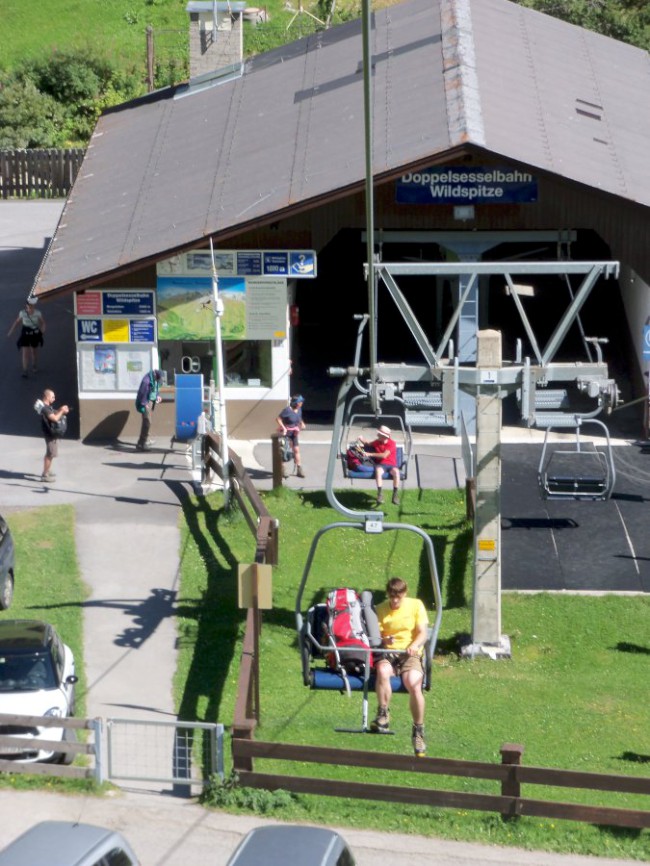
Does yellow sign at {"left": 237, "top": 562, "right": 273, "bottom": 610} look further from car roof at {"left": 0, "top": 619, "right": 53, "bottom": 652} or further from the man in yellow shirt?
car roof at {"left": 0, "top": 619, "right": 53, "bottom": 652}

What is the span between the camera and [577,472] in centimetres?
2350

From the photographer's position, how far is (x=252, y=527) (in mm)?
21391

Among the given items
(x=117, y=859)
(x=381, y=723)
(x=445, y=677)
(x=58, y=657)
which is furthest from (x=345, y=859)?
(x=445, y=677)

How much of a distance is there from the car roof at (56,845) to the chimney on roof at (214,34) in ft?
77.5

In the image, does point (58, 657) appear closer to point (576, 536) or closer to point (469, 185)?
point (576, 536)

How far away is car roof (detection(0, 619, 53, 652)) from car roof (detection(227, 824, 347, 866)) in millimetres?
5122

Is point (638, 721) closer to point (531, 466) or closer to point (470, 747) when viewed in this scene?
point (470, 747)

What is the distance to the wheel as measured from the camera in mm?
19250

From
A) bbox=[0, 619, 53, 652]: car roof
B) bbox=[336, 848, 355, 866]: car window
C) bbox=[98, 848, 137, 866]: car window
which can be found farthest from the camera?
bbox=[0, 619, 53, 652]: car roof

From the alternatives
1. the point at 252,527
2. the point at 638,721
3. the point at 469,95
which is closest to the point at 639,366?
the point at 469,95

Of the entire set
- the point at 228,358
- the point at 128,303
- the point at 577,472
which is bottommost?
the point at 577,472

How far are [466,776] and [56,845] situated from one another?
4445 mm

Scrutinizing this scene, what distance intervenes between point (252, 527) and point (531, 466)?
20.3 feet

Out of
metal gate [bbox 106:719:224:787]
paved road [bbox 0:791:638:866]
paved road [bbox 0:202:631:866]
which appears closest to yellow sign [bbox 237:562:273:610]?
metal gate [bbox 106:719:224:787]
